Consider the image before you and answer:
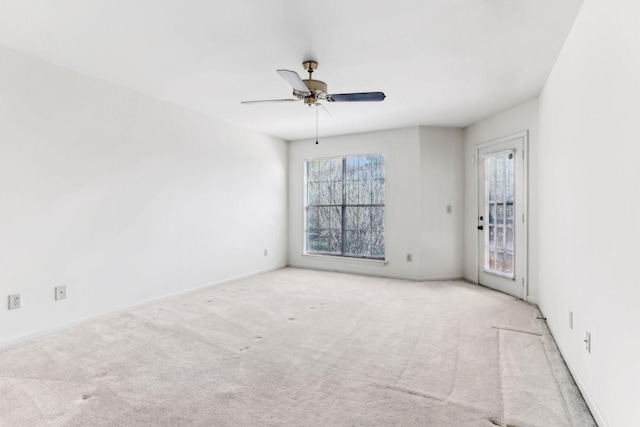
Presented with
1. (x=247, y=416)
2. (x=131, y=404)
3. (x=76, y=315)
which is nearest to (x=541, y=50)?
(x=247, y=416)

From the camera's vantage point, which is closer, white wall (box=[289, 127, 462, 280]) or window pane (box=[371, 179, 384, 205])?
white wall (box=[289, 127, 462, 280])

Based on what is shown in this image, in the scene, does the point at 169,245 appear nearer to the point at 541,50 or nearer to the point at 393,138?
the point at 393,138

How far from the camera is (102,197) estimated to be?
3.47m

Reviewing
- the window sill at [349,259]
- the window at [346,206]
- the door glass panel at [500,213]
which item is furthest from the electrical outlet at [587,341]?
the window at [346,206]

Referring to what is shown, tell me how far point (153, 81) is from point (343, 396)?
3393mm

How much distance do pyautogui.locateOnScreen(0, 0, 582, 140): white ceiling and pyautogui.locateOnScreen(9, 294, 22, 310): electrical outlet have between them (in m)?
2.07

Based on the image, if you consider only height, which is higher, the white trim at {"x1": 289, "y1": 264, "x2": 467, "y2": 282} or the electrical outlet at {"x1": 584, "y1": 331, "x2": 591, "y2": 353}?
the electrical outlet at {"x1": 584, "y1": 331, "x2": 591, "y2": 353}

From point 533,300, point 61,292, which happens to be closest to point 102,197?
point 61,292

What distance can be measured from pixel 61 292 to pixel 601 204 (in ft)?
13.9

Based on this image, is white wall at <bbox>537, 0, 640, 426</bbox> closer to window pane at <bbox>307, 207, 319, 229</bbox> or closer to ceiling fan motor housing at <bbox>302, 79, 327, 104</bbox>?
ceiling fan motor housing at <bbox>302, 79, 327, 104</bbox>

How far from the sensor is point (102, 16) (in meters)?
2.28

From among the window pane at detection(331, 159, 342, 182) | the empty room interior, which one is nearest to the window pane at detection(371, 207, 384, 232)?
the empty room interior

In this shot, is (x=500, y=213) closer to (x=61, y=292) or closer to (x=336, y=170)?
(x=336, y=170)

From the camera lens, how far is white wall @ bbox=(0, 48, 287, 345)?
2.85m
